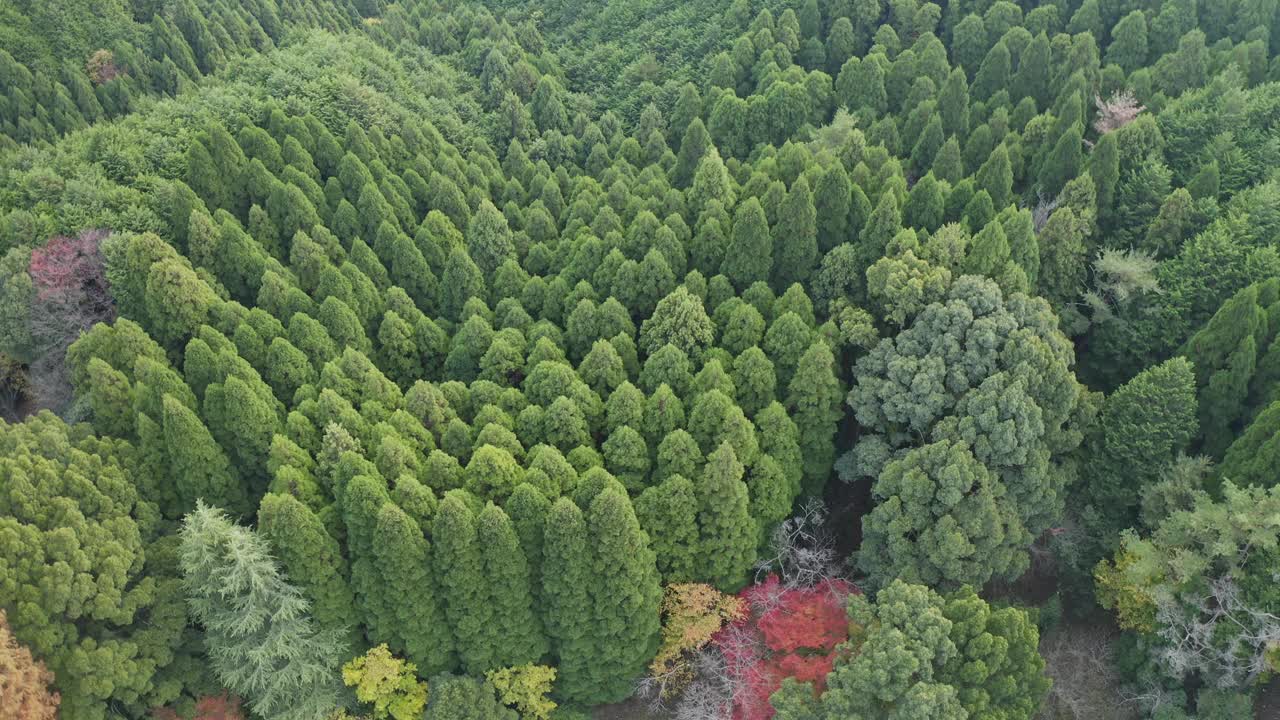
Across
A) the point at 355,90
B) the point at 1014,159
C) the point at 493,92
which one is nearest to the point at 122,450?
the point at 355,90

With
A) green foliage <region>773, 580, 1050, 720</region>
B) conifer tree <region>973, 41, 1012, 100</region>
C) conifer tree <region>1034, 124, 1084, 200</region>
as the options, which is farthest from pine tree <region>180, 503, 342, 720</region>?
conifer tree <region>973, 41, 1012, 100</region>

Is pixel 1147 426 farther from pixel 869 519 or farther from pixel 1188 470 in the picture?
pixel 869 519

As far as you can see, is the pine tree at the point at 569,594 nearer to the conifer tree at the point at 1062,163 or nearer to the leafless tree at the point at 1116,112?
the conifer tree at the point at 1062,163

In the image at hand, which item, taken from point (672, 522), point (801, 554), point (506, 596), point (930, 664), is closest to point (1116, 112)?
point (801, 554)

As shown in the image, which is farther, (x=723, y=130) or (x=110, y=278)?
(x=723, y=130)

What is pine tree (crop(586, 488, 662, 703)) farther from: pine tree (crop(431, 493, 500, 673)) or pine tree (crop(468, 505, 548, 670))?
pine tree (crop(431, 493, 500, 673))

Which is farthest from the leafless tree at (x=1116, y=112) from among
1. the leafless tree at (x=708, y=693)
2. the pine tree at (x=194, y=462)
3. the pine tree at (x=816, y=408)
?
the pine tree at (x=194, y=462)
